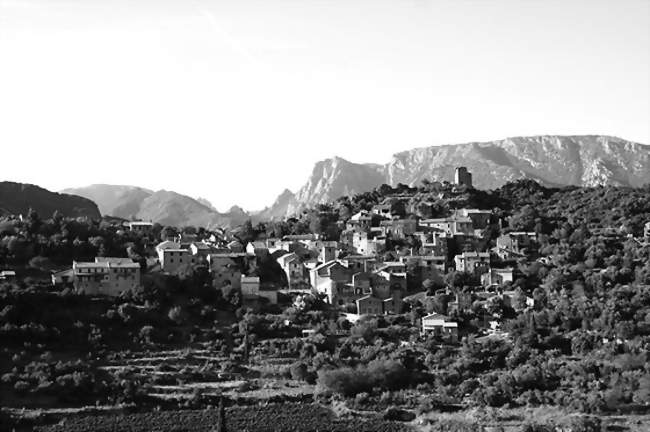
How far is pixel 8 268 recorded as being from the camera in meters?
55.3

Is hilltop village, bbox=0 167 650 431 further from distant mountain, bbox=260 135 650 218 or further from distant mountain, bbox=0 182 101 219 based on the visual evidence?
distant mountain, bbox=260 135 650 218

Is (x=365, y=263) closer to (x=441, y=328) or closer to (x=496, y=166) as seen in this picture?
(x=441, y=328)

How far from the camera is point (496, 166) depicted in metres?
158

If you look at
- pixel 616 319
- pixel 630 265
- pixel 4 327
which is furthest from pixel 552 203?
pixel 4 327

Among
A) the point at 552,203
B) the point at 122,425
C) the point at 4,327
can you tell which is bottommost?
the point at 122,425

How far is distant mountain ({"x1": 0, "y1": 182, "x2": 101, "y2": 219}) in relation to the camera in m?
94.9

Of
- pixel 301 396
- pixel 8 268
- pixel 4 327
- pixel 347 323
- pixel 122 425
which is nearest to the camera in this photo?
pixel 122 425

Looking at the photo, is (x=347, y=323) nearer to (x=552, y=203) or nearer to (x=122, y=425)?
(x=122, y=425)

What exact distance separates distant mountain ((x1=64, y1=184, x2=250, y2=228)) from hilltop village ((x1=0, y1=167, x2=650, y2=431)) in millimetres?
82932

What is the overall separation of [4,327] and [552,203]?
151 feet

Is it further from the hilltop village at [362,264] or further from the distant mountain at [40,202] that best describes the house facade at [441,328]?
the distant mountain at [40,202]

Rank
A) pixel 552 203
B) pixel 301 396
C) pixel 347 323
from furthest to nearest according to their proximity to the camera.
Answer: pixel 552 203, pixel 347 323, pixel 301 396

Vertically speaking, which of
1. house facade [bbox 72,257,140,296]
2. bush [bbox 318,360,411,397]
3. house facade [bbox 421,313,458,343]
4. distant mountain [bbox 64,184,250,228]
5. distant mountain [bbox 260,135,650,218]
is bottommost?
bush [bbox 318,360,411,397]

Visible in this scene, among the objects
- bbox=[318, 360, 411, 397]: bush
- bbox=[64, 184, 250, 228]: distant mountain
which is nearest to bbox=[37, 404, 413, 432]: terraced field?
bbox=[318, 360, 411, 397]: bush
